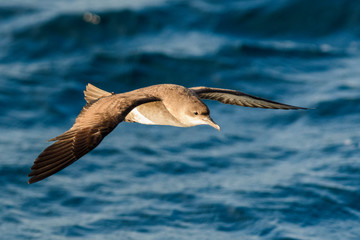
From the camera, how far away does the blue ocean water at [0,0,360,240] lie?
13758 millimetres

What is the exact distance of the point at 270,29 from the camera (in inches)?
752

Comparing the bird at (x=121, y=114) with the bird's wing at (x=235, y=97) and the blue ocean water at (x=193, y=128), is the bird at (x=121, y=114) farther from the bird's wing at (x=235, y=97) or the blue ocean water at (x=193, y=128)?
the blue ocean water at (x=193, y=128)

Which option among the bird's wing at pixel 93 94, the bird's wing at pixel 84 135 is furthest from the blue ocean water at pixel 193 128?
the bird's wing at pixel 84 135

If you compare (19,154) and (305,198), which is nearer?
(305,198)

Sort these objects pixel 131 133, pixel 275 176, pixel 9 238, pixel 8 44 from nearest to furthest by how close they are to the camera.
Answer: pixel 9 238 < pixel 275 176 < pixel 131 133 < pixel 8 44

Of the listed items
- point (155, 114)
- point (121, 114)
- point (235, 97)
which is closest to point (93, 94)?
point (155, 114)

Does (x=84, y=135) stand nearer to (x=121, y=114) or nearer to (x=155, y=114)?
(x=121, y=114)

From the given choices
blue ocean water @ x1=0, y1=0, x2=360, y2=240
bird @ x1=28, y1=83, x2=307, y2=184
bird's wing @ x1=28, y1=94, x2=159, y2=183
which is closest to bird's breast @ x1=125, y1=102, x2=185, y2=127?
bird @ x1=28, y1=83, x2=307, y2=184

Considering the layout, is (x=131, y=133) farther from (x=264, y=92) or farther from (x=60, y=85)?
(x=264, y=92)

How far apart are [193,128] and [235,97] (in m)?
8.30

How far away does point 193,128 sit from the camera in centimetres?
1642

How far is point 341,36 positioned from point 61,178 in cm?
958

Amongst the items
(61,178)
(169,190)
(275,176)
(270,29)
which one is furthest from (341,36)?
(61,178)

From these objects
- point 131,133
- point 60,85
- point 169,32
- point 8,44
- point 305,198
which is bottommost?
point 305,198
